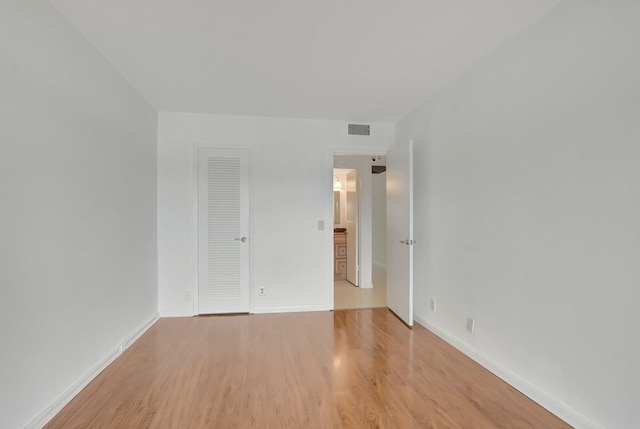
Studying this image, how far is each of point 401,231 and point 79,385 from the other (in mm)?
3163

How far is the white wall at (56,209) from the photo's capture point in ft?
5.16

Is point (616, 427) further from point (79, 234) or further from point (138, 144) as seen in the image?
point (138, 144)

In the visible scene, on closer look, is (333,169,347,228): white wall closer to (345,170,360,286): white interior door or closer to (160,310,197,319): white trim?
(345,170,360,286): white interior door

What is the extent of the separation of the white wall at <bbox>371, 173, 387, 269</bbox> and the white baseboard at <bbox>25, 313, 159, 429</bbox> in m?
5.41

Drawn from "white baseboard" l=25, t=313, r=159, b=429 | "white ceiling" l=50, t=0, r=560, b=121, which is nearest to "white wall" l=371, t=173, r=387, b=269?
"white ceiling" l=50, t=0, r=560, b=121

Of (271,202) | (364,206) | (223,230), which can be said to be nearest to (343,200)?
(364,206)

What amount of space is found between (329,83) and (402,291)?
240 cm

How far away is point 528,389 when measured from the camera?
2.05m

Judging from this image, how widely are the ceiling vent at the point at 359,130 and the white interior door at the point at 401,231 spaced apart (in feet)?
1.48

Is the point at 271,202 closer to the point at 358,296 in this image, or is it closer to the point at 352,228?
the point at 358,296

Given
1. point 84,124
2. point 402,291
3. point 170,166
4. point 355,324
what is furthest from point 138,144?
point 402,291

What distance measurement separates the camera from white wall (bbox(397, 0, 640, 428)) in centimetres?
153

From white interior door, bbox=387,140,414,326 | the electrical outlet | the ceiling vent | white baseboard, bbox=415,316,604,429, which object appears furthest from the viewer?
the ceiling vent

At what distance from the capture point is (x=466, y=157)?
2.70m
